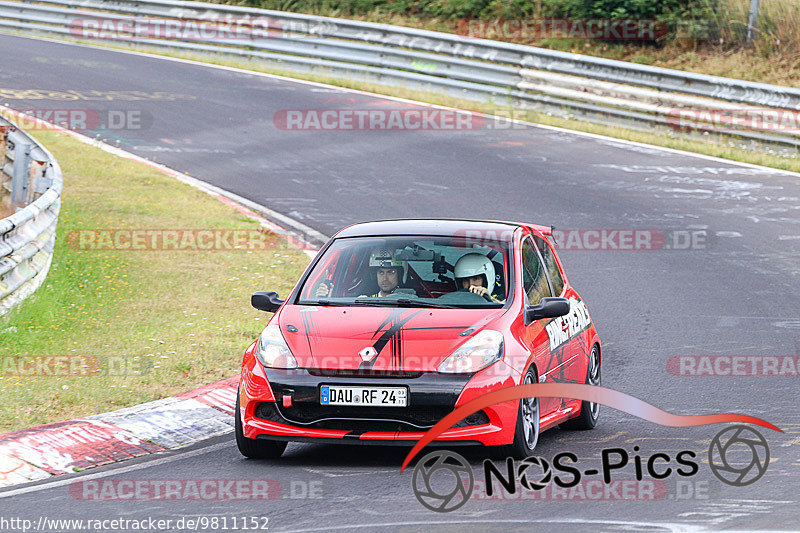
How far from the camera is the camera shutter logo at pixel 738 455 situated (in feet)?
22.7

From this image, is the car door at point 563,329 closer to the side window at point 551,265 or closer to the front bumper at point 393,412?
the side window at point 551,265

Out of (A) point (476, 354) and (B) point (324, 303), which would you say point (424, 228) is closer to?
(B) point (324, 303)

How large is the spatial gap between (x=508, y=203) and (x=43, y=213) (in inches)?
262

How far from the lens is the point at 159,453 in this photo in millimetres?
7836

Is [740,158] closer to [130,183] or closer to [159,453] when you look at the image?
[130,183]

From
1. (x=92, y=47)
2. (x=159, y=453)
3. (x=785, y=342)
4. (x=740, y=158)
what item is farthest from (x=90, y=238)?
(x=92, y=47)

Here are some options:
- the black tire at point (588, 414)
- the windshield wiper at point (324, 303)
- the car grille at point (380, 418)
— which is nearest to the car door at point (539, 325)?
the black tire at point (588, 414)

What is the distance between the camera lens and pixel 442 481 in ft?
22.4

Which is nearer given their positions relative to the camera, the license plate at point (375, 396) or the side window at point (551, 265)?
the license plate at point (375, 396)

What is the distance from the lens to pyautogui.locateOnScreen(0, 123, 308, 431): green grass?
931 centimetres

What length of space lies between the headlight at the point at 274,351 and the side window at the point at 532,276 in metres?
1.77

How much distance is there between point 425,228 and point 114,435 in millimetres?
2618

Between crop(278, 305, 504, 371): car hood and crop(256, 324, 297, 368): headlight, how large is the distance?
39 millimetres

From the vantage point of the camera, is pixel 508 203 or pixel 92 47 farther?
pixel 92 47
